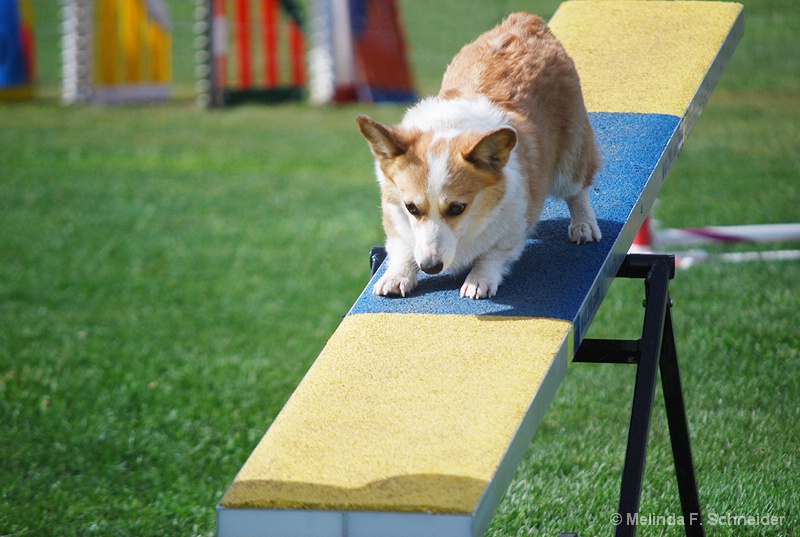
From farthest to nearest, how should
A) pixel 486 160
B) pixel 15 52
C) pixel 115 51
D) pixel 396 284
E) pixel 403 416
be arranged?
pixel 115 51
pixel 15 52
pixel 396 284
pixel 486 160
pixel 403 416

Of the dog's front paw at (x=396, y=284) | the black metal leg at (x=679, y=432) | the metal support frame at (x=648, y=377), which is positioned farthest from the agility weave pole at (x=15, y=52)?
the black metal leg at (x=679, y=432)

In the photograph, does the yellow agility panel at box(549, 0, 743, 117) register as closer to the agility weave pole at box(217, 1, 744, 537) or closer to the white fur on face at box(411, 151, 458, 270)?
the agility weave pole at box(217, 1, 744, 537)

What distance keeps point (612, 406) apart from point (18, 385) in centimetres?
318

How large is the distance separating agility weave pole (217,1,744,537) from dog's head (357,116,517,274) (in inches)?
10.2

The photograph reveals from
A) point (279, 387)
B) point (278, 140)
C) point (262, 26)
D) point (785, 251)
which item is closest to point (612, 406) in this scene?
point (279, 387)

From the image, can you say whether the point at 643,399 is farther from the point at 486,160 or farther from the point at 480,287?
the point at 486,160

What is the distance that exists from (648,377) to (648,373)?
0.05 ft

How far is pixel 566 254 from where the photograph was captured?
11.1 ft

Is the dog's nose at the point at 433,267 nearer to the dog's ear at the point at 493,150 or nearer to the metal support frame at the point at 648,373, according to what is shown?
the dog's ear at the point at 493,150

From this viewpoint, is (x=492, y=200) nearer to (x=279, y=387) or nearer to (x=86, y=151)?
(x=279, y=387)

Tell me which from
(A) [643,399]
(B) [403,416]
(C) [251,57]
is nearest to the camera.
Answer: (B) [403,416]

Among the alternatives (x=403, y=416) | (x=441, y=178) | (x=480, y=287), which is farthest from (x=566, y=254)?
(x=403, y=416)

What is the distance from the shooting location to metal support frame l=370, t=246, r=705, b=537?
112 inches

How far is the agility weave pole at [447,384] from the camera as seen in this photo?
237cm
